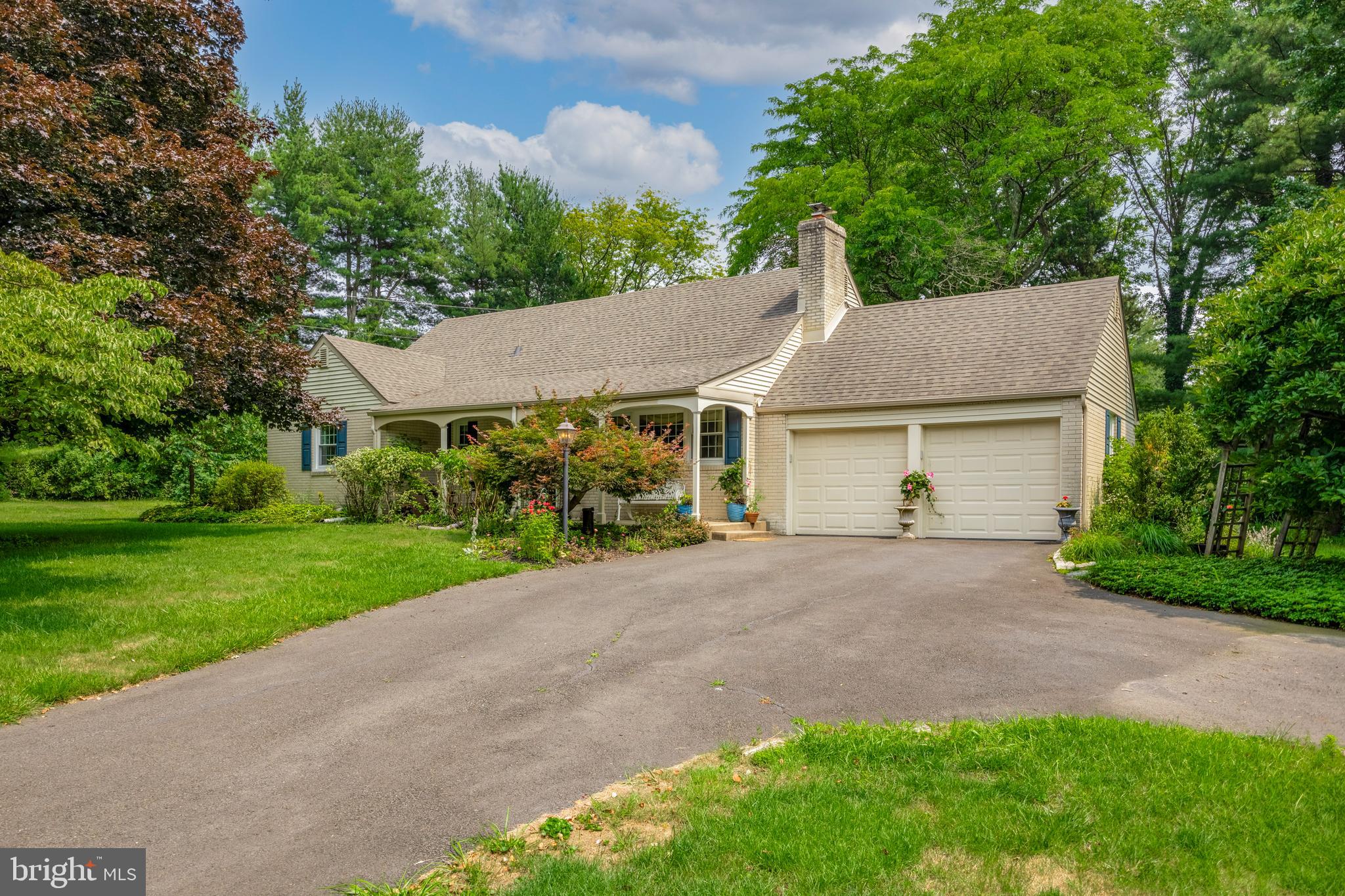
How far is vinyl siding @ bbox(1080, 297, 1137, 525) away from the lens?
14328mm

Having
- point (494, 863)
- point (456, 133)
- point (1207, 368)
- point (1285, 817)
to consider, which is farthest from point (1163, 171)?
point (494, 863)

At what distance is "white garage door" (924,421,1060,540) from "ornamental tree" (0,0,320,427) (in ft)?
40.7

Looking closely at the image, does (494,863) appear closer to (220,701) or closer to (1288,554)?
(220,701)

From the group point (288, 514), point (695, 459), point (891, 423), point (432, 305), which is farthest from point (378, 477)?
point (432, 305)

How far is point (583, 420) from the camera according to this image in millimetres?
14852

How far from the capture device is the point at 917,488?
49.4 ft

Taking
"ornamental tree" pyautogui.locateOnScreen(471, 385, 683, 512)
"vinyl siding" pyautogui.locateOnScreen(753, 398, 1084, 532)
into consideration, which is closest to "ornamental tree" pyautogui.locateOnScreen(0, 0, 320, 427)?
"ornamental tree" pyautogui.locateOnScreen(471, 385, 683, 512)

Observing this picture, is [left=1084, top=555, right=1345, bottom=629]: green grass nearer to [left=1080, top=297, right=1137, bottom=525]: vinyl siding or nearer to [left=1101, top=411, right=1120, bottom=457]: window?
[left=1080, top=297, right=1137, bottom=525]: vinyl siding

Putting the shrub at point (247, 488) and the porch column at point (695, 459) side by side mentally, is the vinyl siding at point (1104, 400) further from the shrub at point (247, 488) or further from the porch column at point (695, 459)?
the shrub at point (247, 488)

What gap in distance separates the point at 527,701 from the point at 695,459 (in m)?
10.4

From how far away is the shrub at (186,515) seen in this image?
18.8 metres

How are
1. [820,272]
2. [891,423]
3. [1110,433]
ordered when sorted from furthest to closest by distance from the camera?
[820,272], [1110,433], [891,423]

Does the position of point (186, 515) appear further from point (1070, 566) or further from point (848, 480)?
point (1070, 566)

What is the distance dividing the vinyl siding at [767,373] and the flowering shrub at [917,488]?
3.66 metres
